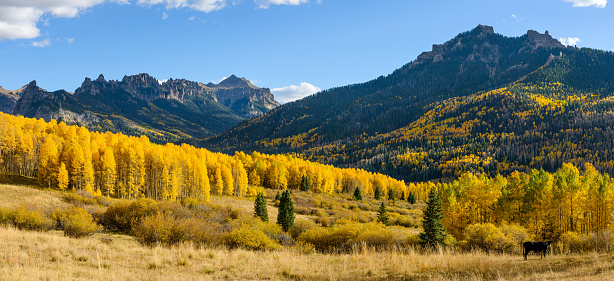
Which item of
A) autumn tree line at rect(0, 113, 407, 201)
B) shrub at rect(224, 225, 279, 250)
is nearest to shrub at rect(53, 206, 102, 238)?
shrub at rect(224, 225, 279, 250)

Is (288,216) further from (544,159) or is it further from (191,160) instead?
(544,159)

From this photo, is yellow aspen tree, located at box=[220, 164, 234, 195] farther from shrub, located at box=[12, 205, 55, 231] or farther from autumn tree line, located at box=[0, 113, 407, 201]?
shrub, located at box=[12, 205, 55, 231]

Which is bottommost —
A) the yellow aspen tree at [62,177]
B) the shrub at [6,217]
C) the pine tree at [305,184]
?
the pine tree at [305,184]

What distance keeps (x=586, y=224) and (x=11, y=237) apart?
5560 centimetres

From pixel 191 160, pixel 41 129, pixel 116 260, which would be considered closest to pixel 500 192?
pixel 116 260

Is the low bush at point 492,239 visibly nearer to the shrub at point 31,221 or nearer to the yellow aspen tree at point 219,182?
the shrub at point 31,221

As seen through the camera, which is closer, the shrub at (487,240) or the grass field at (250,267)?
the grass field at (250,267)

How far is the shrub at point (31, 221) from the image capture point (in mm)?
23908

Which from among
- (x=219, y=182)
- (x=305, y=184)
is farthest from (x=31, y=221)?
(x=305, y=184)

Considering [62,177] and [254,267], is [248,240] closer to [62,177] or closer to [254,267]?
[254,267]

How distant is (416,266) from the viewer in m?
13.0

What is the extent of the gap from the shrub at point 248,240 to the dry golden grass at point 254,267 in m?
5.38

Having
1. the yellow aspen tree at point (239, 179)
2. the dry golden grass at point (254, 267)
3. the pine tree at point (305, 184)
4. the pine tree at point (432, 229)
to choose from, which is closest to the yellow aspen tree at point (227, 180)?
the yellow aspen tree at point (239, 179)

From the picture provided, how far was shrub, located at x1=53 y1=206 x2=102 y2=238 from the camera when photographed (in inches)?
896
